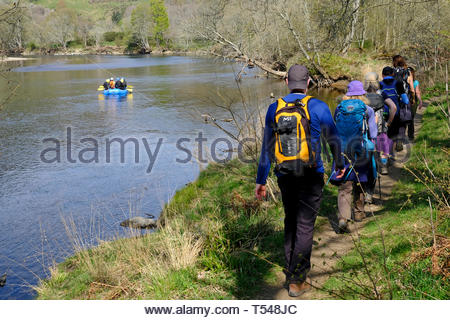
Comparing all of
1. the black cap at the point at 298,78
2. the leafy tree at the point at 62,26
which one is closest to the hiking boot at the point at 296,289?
the black cap at the point at 298,78

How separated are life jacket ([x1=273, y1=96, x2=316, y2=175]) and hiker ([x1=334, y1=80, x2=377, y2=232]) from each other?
156cm

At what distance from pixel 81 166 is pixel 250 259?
10.6 meters

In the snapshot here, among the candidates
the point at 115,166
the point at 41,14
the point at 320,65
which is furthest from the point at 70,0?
the point at 115,166

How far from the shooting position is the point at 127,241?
5953 millimetres

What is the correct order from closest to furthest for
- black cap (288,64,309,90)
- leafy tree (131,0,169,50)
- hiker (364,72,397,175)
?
black cap (288,64,309,90) < hiker (364,72,397,175) < leafy tree (131,0,169,50)

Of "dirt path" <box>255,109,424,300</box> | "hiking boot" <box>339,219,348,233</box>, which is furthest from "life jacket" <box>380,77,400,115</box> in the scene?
"hiking boot" <box>339,219,348,233</box>

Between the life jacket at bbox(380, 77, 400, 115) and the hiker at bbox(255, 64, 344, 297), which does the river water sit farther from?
the hiker at bbox(255, 64, 344, 297)

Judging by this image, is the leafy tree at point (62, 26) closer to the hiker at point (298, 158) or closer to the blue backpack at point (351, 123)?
the blue backpack at point (351, 123)

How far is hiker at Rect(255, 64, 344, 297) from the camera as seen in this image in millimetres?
3779

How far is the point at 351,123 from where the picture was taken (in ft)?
17.7

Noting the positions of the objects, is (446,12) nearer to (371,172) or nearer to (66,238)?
(371,172)

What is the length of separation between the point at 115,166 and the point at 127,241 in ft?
27.7

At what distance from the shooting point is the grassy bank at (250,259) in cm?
382

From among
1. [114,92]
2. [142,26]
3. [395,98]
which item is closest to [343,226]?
[395,98]
